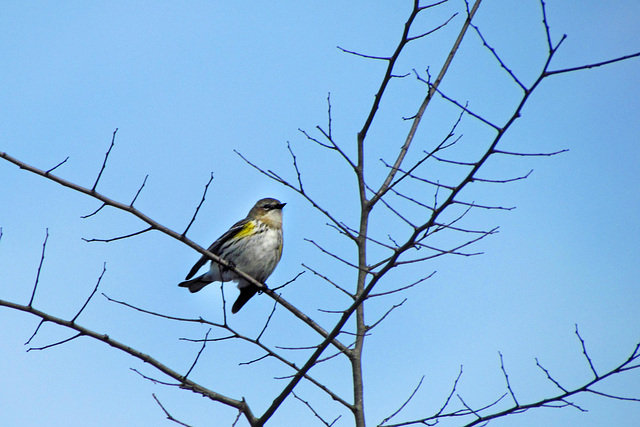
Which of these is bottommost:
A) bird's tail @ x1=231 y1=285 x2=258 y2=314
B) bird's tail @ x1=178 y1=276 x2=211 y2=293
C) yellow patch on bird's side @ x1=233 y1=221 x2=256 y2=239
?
bird's tail @ x1=231 y1=285 x2=258 y2=314

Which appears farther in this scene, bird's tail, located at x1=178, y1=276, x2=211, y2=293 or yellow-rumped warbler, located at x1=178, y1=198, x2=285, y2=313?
bird's tail, located at x1=178, y1=276, x2=211, y2=293

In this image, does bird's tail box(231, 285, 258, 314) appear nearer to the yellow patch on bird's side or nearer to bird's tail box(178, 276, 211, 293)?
bird's tail box(178, 276, 211, 293)

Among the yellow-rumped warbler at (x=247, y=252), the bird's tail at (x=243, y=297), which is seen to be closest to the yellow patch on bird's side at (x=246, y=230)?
the yellow-rumped warbler at (x=247, y=252)

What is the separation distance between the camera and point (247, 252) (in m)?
10.5

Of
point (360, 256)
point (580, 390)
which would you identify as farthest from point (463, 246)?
point (580, 390)

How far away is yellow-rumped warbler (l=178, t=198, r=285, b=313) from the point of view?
34.6 ft

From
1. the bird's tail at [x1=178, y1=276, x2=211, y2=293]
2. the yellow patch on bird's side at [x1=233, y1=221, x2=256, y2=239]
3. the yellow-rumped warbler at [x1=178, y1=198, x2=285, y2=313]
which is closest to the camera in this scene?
the yellow-rumped warbler at [x1=178, y1=198, x2=285, y2=313]

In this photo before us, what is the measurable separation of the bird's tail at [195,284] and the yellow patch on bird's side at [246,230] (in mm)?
871

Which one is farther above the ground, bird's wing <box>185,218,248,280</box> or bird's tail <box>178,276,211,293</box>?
bird's wing <box>185,218,248,280</box>

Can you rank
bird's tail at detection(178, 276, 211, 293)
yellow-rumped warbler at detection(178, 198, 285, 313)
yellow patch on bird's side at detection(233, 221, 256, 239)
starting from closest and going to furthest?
yellow-rumped warbler at detection(178, 198, 285, 313), yellow patch on bird's side at detection(233, 221, 256, 239), bird's tail at detection(178, 276, 211, 293)

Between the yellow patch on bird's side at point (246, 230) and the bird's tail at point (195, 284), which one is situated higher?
the yellow patch on bird's side at point (246, 230)

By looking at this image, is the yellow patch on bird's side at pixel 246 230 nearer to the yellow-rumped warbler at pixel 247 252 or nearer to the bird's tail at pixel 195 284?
the yellow-rumped warbler at pixel 247 252

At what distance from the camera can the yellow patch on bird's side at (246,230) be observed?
35.3ft

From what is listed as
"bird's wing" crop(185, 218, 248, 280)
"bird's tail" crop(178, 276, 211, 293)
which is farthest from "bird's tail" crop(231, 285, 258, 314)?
"bird's wing" crop(185, 218, 248, 280)
